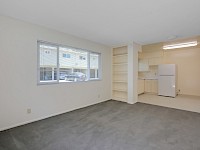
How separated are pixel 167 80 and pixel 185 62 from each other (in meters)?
1.38

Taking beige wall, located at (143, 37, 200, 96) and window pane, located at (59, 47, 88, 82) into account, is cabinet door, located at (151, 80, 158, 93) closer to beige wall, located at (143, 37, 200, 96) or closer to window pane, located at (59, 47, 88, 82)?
beige wall, located at (143, 37, 200, 96)

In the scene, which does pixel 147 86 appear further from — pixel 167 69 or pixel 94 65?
pixel 94 65

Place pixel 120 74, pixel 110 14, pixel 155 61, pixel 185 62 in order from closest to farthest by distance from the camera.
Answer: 1. pixel 110 14
2. pixel 120 74
3. pixel 185 62
4. pixel 155 61

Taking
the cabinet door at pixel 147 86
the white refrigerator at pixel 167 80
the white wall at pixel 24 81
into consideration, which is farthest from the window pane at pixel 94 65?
the cabinet door at pixel 147 86

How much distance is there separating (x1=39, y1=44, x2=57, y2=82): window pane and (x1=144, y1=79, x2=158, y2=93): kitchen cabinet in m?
5.32

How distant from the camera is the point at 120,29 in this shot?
10.4ft

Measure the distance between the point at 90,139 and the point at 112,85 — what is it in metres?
3.37

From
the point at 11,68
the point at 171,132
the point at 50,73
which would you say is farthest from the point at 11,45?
the point at 171,132

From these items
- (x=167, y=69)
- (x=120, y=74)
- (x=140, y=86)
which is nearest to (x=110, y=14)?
(x=120, y=74)

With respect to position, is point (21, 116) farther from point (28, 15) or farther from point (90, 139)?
point (28, 15)

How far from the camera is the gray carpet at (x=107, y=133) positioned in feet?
6.42

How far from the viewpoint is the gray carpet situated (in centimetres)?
196

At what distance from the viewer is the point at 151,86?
6.79m

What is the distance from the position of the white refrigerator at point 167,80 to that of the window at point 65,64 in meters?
3.31
